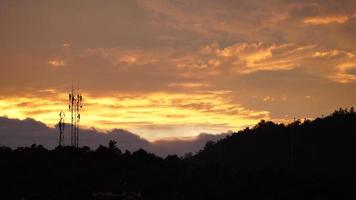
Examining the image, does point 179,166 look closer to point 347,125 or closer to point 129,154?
point 129,154

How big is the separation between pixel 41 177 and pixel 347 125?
241 ft

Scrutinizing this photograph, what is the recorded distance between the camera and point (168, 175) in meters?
80.8

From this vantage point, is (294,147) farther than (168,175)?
Yes

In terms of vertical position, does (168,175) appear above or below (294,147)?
below

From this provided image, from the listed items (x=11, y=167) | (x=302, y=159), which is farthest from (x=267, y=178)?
(x=11, y=167)

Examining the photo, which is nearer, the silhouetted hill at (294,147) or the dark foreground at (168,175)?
the dark foreground at (168,175)

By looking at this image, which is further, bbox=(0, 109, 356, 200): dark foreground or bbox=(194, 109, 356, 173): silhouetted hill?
bbox=(194, 109, 356, 173): silhouetted hill

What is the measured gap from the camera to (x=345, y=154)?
341 ft

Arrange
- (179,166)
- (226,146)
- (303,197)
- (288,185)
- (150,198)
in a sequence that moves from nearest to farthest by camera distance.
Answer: (150,198) < (303,197) < (288,185) < (179,166) < (226,146)

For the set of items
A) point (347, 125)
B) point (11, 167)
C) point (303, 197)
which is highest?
point (347, 125)

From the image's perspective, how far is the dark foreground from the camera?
7225 cm

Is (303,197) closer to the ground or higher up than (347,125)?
closer to the ground

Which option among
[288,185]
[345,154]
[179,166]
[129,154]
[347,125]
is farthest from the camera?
[347,125]

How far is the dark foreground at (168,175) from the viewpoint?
7225cm
